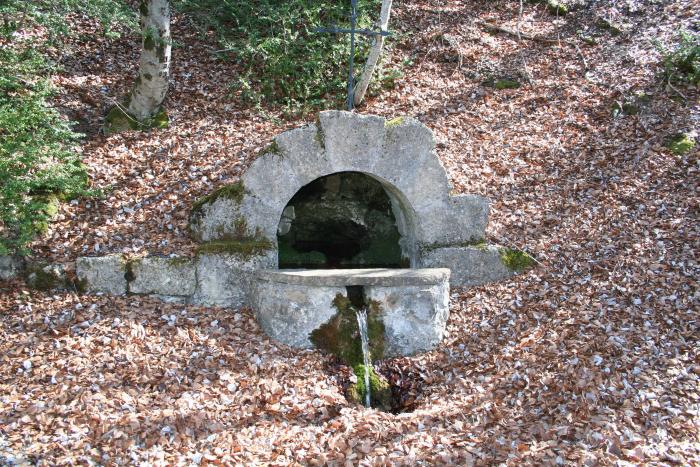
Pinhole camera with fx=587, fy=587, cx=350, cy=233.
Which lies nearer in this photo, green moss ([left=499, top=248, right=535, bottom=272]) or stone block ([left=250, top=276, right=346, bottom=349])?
stone block ([left=250, top=276, right=346, bottom=349])

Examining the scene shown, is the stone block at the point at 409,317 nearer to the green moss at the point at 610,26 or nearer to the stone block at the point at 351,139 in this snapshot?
the stone block at the point at 351,139

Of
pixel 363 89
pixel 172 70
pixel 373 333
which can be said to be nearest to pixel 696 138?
pixel 363 89

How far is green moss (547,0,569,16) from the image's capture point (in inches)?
412

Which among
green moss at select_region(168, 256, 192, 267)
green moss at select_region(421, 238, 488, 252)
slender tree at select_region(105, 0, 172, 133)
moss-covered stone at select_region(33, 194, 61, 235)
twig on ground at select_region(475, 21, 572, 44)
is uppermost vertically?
twig on ground at select_region(475, 21, 572, 44)

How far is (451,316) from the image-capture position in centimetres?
588

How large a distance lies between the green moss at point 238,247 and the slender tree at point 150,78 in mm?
2248

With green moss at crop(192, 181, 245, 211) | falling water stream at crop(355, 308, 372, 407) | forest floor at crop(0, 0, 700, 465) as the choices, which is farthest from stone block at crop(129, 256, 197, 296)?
falling water stream at crop(355, 308, 372, 407)

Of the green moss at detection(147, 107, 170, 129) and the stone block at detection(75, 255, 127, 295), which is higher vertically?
the green moss at detection(147, 107, 170, 129)

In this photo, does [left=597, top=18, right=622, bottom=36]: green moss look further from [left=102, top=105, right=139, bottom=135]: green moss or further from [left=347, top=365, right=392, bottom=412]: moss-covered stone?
[left=102, top=105, right=139, bottom=135]: green moss

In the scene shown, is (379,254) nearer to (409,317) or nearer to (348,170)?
(348,170)

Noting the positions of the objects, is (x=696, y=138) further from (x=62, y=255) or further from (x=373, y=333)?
(x=62, y=255)

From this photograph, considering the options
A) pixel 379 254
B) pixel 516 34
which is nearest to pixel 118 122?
pixel 379 254

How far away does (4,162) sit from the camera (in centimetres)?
510

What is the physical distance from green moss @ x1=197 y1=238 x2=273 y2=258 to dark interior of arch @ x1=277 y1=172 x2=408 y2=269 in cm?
137
